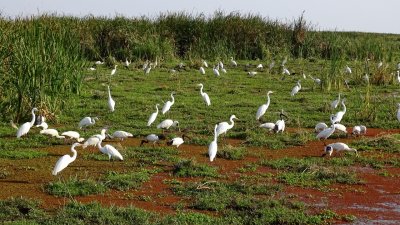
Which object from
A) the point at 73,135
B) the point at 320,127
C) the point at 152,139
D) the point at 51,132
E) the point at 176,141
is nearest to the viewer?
the point at 176,141

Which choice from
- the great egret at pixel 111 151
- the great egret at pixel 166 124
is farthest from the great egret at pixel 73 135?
the great egret at pixel 166 124

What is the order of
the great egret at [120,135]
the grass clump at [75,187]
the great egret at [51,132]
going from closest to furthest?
1. the grass clump at [75,187]
2. the great egret at [51,132]
3. the great egret at [120,135]

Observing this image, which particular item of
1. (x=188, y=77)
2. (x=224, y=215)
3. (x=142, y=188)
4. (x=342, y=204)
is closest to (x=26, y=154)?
(x=142, y=188)

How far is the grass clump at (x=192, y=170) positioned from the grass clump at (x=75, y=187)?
1312 mm

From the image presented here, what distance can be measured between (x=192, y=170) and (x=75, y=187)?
1785mm

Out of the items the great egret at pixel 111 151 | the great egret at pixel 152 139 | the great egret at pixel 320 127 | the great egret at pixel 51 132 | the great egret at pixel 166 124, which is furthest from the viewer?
the great egret at pixel 320 127

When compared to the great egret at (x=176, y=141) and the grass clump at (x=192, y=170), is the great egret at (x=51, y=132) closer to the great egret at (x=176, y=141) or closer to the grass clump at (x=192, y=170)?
the great egret at (x=176, y=141)

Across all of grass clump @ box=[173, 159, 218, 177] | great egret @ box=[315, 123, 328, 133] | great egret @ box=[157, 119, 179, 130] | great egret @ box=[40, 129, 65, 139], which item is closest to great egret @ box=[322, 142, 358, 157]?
great egret @ box=[315, 123, 328, 133]

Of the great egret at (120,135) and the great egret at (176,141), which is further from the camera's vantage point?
the great egret at (120,135)

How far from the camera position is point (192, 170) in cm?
920

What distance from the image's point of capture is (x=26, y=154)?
10125mm

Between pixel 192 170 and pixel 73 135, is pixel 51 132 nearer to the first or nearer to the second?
pixel 73 135

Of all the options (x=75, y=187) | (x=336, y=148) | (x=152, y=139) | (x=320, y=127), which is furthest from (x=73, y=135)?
(x=320, y=127)

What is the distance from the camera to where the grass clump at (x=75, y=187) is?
7938mm
